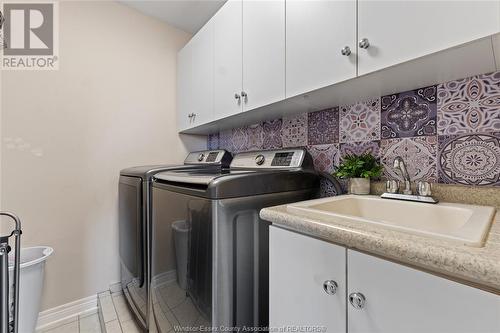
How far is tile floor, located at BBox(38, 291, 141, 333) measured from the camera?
1.49m

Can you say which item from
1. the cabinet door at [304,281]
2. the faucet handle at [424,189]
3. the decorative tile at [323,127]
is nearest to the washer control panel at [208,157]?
the decorative tile at [323,127]

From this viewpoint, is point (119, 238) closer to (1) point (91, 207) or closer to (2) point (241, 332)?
(1) point (91, 207)

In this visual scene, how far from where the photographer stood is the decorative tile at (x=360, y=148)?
117 centimetres

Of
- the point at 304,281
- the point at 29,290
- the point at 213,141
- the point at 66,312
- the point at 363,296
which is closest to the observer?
the point at 363,296

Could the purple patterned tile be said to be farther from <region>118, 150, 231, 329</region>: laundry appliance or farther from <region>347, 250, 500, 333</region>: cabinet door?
<region>347, 250, 500, 333</region>: cabinet door

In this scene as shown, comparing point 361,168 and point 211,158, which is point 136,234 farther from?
point 361,168

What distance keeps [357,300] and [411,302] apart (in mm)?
121

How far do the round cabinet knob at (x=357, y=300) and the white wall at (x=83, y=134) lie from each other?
1891 millimetres

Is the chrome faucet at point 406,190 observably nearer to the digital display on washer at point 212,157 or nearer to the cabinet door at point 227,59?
the cabinet door at point 227,59

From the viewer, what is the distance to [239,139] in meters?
2.02

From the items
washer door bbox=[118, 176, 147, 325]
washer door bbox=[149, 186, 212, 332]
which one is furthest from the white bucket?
washer door bbox=[149, 186, 212, 332]

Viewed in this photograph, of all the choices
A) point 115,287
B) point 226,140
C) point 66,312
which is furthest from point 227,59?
point 66,312

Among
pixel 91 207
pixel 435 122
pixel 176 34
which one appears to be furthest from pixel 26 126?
pixel 435 122

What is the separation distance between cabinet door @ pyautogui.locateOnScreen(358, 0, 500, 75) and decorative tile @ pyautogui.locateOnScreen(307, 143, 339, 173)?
575mm
